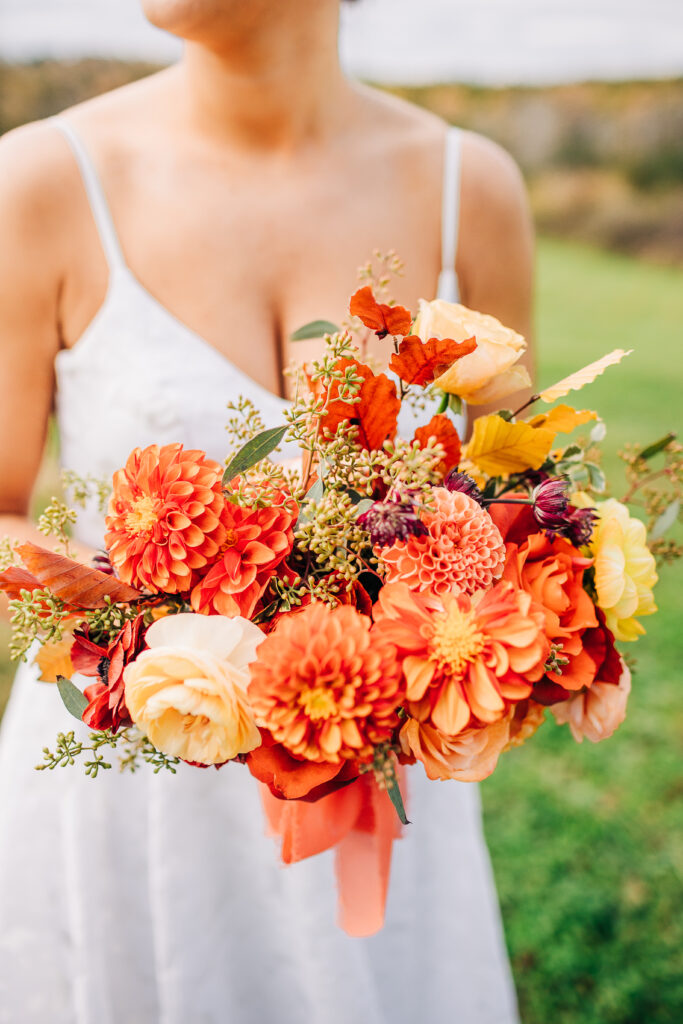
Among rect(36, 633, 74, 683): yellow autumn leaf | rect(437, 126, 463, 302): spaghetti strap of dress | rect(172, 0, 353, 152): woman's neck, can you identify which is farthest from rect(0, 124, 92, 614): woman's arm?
rect(437, 126, 463, 302): spaghetti strap of dress

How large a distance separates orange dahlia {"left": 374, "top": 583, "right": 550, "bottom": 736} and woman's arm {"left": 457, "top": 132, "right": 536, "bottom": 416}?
80 cm

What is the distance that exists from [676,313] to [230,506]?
8916 mm

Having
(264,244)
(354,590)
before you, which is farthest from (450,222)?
(354,590)

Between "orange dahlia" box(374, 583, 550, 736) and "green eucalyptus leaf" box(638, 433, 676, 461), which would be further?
"green eucalyptus leaf" box(638, 433, 676, 461)

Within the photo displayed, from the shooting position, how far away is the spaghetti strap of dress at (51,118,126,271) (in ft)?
3.98

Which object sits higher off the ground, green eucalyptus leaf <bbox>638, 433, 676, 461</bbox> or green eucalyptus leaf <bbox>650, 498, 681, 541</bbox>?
green eucalyptus leaf <bbox>638, 433, 676, 461</bbox>

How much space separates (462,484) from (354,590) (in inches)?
5.4

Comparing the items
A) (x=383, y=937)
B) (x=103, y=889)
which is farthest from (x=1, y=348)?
(x=383, y=937)

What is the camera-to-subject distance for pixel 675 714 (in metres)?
3.00

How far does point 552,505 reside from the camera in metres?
0.77

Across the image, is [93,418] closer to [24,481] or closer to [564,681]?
[24,481]

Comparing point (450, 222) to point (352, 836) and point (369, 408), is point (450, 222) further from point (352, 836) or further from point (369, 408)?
point (352, 836)

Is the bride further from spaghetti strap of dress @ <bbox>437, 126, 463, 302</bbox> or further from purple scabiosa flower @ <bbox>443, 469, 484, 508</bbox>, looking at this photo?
purple scabiosa flower @ <bbox>443, 469, 484, 508</bbox>

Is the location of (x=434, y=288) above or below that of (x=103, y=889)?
above
